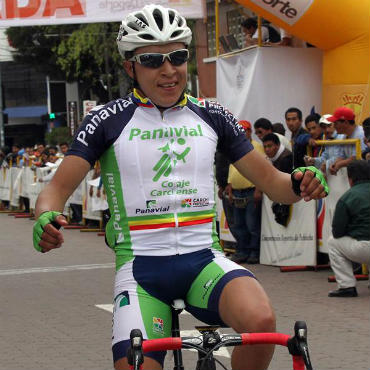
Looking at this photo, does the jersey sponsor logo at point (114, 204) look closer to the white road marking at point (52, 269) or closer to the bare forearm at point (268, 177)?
the bare forearm at point (268, 177)

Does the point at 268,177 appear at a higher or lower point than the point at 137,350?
higher

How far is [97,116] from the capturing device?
4.11 meters

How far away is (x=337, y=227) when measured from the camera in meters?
10.6

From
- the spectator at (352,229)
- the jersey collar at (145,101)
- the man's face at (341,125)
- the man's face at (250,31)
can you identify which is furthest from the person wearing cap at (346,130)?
the jersey collar at (145,101)

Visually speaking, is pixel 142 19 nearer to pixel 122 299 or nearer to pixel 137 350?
pixel 122 299

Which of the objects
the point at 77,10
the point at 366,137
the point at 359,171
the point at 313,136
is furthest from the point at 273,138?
the point at 77,10

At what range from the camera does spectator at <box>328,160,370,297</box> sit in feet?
34.3

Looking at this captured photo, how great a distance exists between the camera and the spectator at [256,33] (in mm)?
17200

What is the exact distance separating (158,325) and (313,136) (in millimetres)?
9603

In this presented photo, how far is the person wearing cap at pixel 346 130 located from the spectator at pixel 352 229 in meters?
1.16

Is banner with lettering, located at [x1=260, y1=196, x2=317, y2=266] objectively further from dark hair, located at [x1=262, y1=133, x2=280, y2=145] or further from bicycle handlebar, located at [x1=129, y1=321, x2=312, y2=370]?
bicycle handlebar, located at [x1=129, y1=321, x2=312, y2=370]

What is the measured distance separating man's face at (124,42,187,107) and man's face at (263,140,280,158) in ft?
29.0

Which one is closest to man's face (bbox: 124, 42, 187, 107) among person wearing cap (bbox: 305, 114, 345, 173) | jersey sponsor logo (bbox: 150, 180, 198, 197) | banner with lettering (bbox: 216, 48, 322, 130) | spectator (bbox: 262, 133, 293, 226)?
jersey sponsor logo (bbox: 150, 180, 198, 197)

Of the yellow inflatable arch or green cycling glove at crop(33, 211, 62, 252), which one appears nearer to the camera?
green cycling glove at crop(33, 211, 62, 252)
